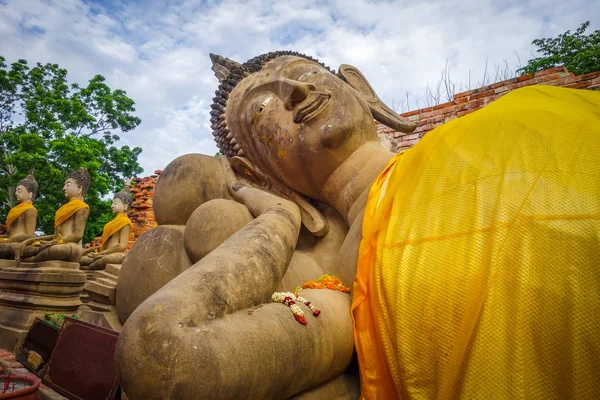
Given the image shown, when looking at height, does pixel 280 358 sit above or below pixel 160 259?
below

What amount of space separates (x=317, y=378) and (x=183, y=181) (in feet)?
3.92

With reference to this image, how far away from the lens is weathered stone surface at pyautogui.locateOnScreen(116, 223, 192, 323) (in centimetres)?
162

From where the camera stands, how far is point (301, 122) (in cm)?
170

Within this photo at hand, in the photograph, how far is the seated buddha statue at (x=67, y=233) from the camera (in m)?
4.05

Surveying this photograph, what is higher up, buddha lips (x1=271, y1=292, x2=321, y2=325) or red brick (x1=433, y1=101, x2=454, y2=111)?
red brick (x1=433, y1=101, x2=454, y2=111)

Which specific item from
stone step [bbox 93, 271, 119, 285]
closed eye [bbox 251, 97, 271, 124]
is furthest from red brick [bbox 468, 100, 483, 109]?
stone step [bbox 93, 271, 119, 285]

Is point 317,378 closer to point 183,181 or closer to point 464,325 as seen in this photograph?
point 464,325

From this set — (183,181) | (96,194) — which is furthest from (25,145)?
(183,181)

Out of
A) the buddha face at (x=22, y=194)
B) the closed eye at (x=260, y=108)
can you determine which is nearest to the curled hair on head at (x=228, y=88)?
the closed eye at (x=260, y=108)

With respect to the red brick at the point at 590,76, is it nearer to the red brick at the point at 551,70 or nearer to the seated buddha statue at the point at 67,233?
the red brick at the point at 551,70

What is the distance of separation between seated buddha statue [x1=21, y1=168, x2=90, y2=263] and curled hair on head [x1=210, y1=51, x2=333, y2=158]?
290cm

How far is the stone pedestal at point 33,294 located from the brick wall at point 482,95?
3.77 meters

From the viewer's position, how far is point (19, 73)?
1381 cm

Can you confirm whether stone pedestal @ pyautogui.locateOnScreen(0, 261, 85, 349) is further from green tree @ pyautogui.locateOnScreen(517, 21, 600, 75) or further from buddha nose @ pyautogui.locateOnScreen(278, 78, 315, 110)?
green tree @ pyautogui.locateOnScreen(517, 21, 600, 75)
